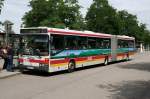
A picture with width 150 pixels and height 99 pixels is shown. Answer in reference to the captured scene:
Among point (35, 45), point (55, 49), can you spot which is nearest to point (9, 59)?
point (35, 45)

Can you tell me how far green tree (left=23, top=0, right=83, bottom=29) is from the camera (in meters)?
43.2

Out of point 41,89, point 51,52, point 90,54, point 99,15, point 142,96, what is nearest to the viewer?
point 142,96

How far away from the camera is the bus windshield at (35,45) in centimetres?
1852

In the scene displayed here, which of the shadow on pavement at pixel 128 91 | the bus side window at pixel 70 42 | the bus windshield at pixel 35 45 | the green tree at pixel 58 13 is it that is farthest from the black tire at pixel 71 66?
the green tree at pixel 58 13

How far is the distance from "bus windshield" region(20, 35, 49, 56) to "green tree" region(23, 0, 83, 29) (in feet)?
75.7

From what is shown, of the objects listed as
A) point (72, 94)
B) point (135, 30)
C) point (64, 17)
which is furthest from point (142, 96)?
point (135, 30)

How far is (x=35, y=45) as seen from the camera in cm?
1888

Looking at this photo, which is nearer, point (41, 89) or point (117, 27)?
point (41, 89)

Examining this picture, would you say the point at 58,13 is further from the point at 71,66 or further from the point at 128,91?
the point at 128,91

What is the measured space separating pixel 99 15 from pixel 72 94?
1879 inches

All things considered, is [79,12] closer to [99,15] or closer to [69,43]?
[99,15]

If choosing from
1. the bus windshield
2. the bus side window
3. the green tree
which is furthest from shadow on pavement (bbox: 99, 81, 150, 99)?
the green tree

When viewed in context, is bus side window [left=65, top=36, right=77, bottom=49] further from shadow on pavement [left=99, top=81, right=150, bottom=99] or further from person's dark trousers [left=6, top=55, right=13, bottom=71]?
shadow on pavement [left=99, top=81, right=150, bottom=99]

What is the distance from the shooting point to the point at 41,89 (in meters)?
13.5
